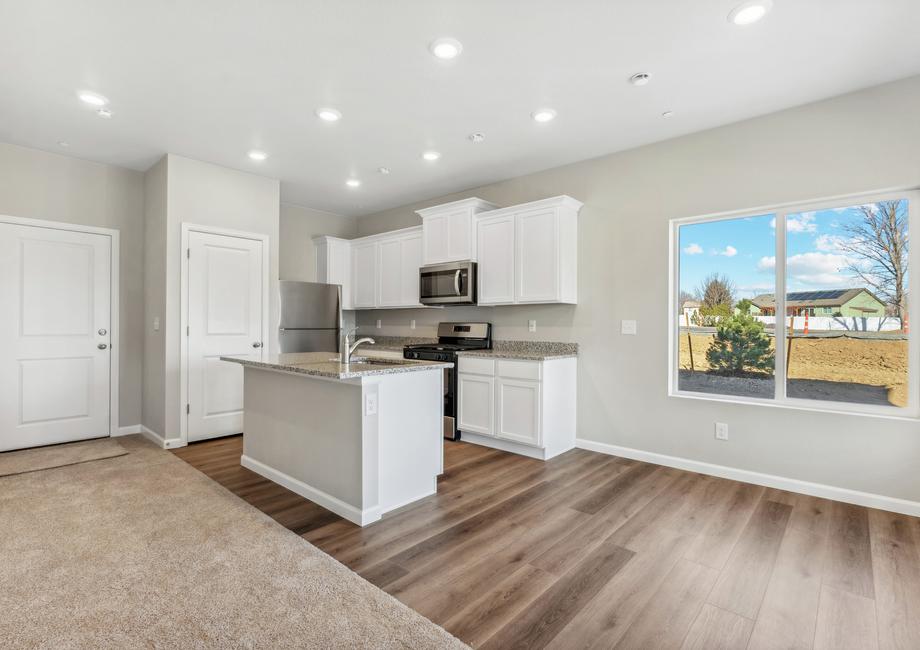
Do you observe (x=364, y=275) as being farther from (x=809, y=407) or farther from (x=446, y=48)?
(x=809, y=407)

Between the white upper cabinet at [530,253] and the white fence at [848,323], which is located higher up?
the white upper cabinet at [530,253]

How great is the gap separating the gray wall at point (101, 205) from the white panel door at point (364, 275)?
7.92ft

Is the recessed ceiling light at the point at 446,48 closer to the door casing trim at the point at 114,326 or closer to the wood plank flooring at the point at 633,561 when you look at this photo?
the wood plank flooring at the point at 633,561

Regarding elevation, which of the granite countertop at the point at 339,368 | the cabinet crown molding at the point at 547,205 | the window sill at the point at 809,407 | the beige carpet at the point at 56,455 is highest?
the cabinet crown molding at the point at 547,205

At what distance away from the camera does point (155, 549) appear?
90.4 inches

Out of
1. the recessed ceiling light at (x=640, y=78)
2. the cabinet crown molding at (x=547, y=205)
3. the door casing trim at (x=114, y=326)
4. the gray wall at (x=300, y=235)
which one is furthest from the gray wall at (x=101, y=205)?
the recessed ceiling light at (x=640, y=78)

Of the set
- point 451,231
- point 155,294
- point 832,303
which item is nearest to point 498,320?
point 451,231

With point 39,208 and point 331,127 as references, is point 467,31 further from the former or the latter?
point 39,208

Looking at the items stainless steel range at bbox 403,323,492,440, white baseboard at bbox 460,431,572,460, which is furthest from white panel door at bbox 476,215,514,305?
white baseboard at bbox 460,431,572,460

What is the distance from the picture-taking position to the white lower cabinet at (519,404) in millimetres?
3885

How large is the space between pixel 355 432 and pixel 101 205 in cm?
386

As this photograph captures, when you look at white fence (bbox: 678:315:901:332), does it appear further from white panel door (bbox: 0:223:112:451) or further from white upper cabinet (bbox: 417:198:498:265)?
white panel door (bbox: 0:223:112:451)

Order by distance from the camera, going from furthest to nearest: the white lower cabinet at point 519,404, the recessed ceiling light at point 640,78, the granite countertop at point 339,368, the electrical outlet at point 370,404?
1. the white lower cabinet at point 519,404
2. the recessed ceiling light at point 640,78
3. the electrical outlet at point 370,404
4. the granite countertop at point 339,368

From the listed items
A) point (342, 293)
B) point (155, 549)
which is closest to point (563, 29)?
point (155, 549)
